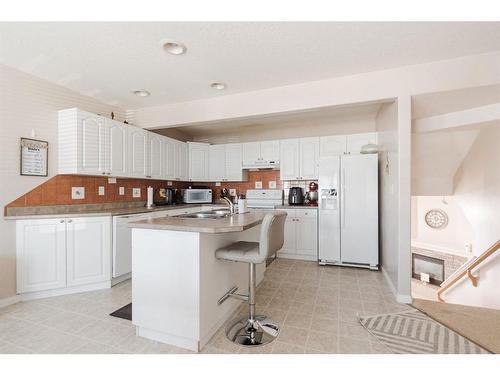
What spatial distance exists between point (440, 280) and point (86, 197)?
8.30m

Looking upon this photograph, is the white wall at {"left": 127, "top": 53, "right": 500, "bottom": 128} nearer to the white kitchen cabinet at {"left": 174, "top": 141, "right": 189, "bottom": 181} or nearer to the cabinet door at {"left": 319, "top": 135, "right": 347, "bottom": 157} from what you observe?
the white kitchen cabinet at {"left": 174, "top": 141, "right": 189, "bottom": 181}

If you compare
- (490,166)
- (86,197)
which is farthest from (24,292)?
(490,166)

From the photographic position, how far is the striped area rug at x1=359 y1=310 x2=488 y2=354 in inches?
66.4

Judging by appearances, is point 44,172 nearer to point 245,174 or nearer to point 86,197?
point 86,197

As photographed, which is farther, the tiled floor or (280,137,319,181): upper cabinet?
(280,137,319,181): upper cabinet

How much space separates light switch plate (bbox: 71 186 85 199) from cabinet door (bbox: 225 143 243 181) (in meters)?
2.42

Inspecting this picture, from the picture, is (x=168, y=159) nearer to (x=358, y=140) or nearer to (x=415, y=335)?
(x=358, y=140)

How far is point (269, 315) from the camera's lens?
2.18 meters

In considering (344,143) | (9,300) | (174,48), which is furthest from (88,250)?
(344,143)

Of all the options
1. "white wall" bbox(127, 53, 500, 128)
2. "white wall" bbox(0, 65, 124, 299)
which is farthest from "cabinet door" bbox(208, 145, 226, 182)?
"white wall" bbox(0, 65, 124, 299)

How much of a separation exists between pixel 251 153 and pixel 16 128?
10.7 ft

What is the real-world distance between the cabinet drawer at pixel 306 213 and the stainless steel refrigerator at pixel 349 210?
0.52 ft

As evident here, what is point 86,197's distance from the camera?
317 centimetres

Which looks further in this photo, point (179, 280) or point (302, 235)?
point (302, 235)
